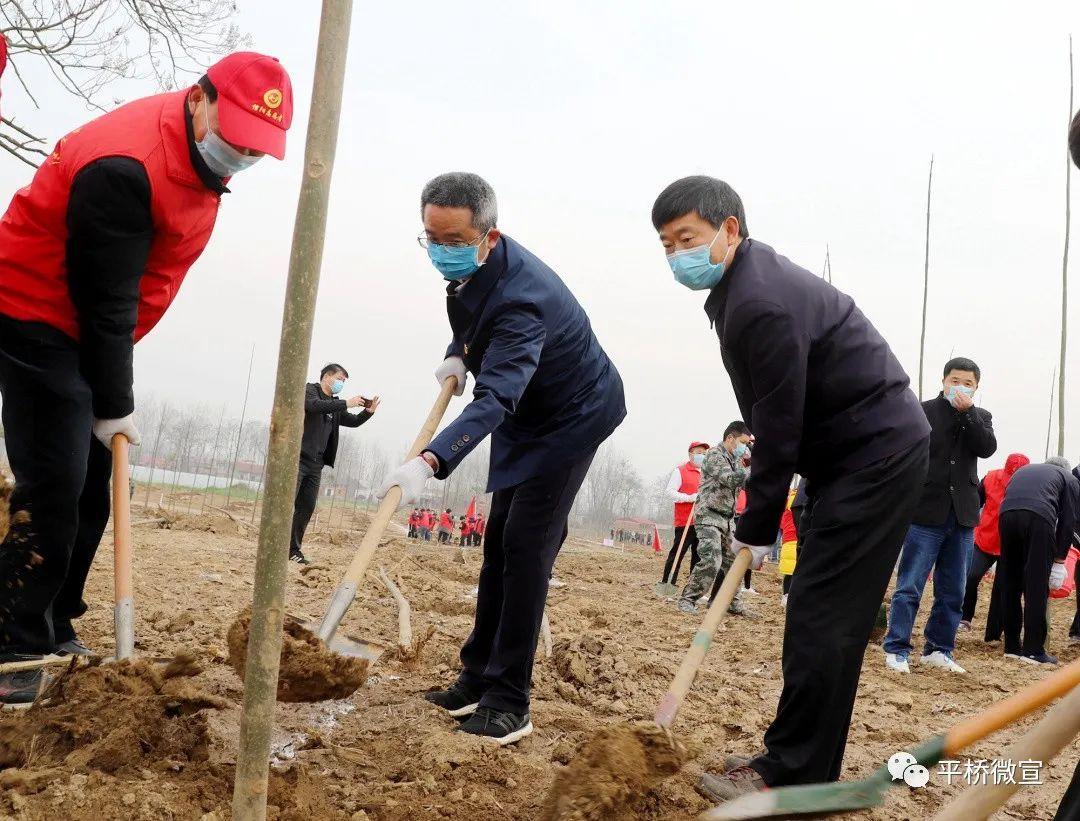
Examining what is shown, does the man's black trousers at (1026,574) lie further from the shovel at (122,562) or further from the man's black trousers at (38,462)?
the man's black trousers at (38,462)

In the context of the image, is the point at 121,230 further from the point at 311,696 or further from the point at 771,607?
the point at 771,607

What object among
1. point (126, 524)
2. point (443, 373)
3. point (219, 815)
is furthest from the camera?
point (443, 373)

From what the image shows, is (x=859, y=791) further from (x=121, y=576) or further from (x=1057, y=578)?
(x=1057, y=578)

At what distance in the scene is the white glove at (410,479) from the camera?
2.65m

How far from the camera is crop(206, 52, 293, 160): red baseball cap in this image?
2.76 meters

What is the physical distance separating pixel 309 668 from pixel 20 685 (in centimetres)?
101

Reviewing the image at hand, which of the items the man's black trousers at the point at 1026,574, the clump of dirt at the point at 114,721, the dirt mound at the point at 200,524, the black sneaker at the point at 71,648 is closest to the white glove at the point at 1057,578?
the man's black trousers at the point at 1026,574

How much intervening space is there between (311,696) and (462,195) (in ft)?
5.71

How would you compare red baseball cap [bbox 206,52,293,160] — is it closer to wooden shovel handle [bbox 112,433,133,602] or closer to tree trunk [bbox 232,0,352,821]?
wooden shovel handle [bbox 112,433,133,602]

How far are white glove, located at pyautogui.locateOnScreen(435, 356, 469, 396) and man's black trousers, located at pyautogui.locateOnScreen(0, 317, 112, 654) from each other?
126 centimetres

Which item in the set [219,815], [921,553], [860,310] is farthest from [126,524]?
[921,553]

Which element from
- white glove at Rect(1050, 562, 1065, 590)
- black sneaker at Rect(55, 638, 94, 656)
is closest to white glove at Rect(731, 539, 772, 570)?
black sneaker at Rect(55, 638, 94, 656)

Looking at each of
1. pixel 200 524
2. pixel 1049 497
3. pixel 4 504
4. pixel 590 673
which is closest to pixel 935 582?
pixel 1049 497

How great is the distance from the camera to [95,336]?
9.13 ft
